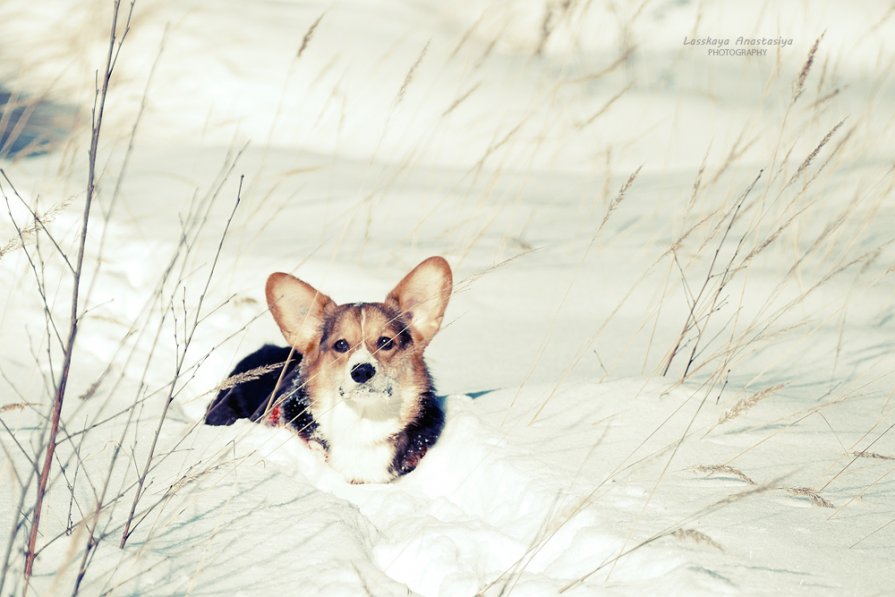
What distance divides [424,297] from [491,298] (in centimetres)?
107

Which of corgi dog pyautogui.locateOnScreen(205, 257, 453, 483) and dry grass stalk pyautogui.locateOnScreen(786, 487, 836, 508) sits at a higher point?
dry grass stalk pyautogui.locateOnScreen(786, 487, 836, 508)

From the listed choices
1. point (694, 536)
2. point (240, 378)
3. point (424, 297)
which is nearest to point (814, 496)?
point (694, 536)

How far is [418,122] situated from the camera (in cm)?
602

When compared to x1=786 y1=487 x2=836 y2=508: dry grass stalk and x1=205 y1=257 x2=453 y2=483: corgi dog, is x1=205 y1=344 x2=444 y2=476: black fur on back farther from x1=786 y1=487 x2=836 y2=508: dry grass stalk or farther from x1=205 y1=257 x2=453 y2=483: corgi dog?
x1=786 y1=487 x2=836 y2=508: dry grass stalk

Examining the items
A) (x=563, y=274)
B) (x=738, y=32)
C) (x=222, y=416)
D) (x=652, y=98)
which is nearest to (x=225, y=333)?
(x=222, y=416)

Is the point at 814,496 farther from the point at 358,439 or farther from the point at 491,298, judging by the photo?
the point at 491,298

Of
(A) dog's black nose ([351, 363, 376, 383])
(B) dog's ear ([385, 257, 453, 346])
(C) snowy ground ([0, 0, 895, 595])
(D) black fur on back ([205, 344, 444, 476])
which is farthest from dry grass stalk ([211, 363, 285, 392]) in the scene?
(B) dog's ear ([385, 257, 453, 346])

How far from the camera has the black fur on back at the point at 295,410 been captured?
2729 mm

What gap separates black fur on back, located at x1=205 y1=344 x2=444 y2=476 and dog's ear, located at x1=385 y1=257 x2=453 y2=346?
Answer: 21 centimetres

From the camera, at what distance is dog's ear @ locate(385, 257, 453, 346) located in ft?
9.37

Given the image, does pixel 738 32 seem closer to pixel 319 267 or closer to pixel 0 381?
pixel 319 267

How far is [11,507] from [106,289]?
7.63 ft

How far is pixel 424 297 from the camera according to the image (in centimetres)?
295

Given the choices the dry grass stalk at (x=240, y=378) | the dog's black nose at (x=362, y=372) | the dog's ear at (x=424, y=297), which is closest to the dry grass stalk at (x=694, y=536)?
the dry grass stalk at (x=240, y=378)
